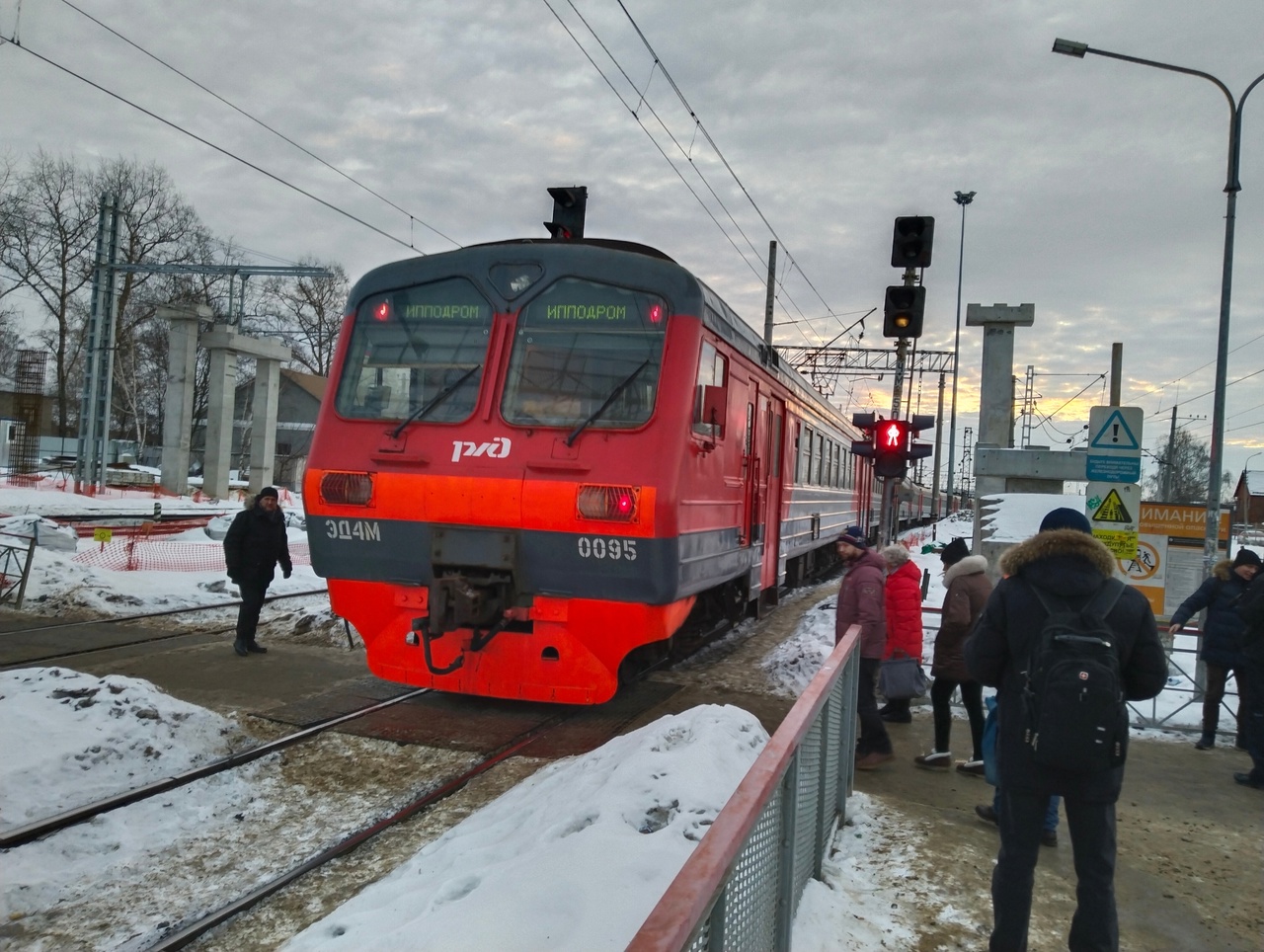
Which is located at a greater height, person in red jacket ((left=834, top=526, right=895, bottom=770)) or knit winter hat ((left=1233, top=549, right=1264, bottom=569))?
knit winter hat ((left=1233, top=549, right=1264, bottom=569))

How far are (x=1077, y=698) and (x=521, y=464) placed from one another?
13.6 feet

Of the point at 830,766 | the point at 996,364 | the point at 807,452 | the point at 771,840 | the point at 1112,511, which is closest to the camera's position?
the point at 771,840

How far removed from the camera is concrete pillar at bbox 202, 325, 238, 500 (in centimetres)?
3122

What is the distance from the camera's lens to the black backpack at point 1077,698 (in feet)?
10.1

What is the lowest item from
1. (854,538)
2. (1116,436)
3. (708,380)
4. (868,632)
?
(868,632)

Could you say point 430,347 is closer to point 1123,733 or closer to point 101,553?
point 1123,733

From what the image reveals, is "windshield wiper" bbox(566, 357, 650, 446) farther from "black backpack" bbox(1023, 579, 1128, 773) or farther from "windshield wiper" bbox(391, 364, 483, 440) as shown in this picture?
"black backpack" bbox(1023, 579, 1128, 773)

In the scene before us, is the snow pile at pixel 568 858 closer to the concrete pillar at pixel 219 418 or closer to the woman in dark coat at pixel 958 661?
the woman in dark coat at pixel 958 661

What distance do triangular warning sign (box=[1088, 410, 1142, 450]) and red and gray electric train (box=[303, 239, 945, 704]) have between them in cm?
378

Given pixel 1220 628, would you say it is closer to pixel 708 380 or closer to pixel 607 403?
pixel 708 380

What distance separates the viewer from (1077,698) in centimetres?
310

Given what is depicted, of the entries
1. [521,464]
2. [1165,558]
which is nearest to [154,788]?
[521,464]

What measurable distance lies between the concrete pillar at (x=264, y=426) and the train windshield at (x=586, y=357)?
2671 centimetres

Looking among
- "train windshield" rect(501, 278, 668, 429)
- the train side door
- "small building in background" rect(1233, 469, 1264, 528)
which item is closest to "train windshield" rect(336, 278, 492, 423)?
"train windshield" rect(501, 278, 668, 429)
